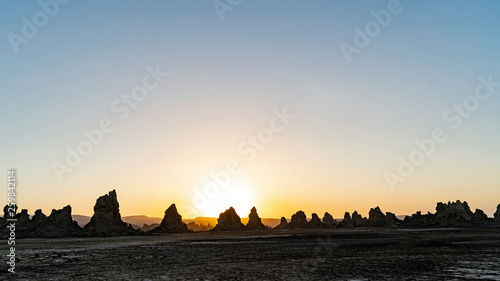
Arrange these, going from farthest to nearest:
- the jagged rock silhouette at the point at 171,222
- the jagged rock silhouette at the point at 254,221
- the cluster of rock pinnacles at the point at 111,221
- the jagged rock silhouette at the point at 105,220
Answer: the jagged rock silhouette at the point at 254,221
the jagged rock silhouette at the point at 171,222
the jagged rock silhouette at the point at 105,220
the cluster of rock pinnacles at the point at 111,221

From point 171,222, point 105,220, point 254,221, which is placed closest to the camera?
point 105,220

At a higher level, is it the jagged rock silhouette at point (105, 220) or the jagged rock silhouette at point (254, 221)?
the jagged rock silhouette at point (105, 220)

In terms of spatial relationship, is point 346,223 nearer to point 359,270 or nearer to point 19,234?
point 19,234

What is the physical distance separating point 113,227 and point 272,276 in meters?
111

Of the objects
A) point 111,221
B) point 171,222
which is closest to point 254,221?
point 171,222

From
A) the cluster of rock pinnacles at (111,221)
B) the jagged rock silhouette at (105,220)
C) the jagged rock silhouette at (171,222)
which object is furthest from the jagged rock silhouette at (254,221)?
the jagged rock silhouette at (105,220)

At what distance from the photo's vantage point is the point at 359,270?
2636 centimetres

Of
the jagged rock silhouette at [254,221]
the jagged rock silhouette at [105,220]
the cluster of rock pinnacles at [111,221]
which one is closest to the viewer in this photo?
the cluster of rock pinnacles at [111,221]

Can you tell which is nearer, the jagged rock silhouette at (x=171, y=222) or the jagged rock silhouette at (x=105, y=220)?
the jagged rock silhouette at (x=105, y=220)

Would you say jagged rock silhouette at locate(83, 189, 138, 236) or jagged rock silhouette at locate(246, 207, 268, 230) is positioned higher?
jagged rock silhouette at locate(83, 189, 138, 236)

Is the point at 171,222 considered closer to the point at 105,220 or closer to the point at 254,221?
the point at 105,220

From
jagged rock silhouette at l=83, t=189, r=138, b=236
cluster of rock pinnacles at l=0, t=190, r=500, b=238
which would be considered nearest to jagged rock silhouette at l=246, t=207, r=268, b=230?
cluster of rock pinnacles at l=0, t=190, r=500, b=238

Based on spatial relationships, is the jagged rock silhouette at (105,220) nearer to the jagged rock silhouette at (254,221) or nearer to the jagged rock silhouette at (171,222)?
the jagged rock silhouette at (171,222)

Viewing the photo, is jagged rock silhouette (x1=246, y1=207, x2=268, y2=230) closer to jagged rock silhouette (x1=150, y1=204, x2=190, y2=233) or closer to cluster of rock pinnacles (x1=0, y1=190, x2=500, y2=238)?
cluster of rock pinnacles (x1=0, y1=190, x2=500, y2=238)
